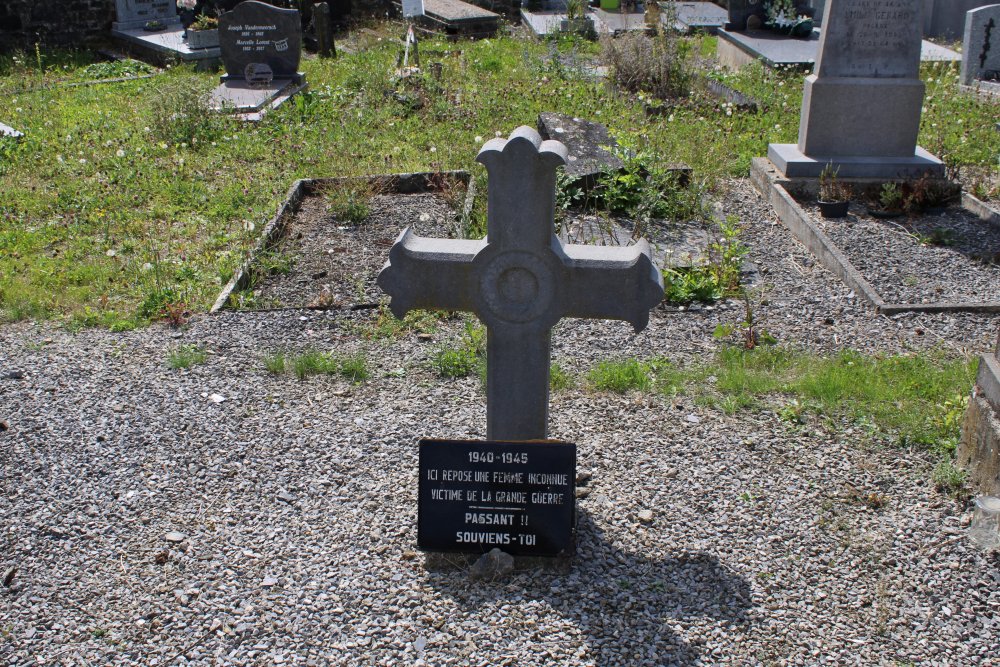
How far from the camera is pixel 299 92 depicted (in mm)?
11750

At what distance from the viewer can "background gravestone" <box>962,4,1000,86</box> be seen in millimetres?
11242

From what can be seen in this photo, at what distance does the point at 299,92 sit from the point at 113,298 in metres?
6.32

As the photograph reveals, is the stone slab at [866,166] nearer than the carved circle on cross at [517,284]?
No

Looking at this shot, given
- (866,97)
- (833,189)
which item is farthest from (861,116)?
(833,189)

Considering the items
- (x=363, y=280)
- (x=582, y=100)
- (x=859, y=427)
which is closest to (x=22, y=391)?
(x=363, y=280)

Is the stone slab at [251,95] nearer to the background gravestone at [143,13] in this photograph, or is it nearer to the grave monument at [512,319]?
the background gravestone at [143,13]

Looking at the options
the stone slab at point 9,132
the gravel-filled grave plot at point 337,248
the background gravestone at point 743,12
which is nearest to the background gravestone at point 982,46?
the background gravestone at point 743,12

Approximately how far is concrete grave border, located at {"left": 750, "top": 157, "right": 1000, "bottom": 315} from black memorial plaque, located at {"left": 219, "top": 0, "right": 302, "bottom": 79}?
637cm

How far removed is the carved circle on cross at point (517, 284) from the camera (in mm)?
3328

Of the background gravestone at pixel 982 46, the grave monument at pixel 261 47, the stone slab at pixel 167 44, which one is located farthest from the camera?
the stone slab at pixel 167 44

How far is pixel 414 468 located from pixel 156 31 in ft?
47.0

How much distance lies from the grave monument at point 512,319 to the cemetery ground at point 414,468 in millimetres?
176

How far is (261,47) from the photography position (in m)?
12.0

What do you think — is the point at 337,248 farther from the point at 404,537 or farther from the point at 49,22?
the point at 49,22
